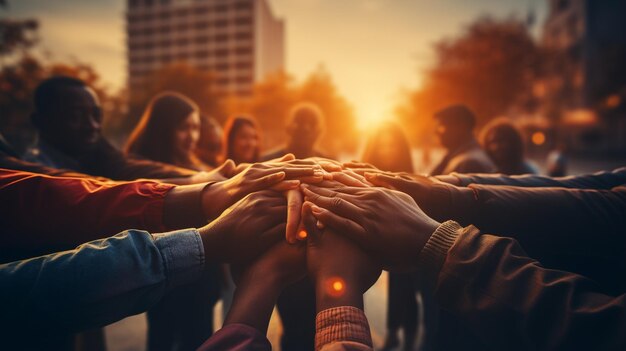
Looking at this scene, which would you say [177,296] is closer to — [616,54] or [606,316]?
[606,316]

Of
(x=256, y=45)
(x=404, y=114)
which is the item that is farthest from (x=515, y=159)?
(x=256, y=45)

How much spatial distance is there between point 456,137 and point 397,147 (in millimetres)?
763

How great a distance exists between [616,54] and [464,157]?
30.4 m

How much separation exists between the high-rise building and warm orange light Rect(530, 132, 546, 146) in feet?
140

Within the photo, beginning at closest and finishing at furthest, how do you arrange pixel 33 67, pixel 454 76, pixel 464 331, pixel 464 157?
pixel 464 331, pixel 464 157, pixel 33 67, pixel 454 76

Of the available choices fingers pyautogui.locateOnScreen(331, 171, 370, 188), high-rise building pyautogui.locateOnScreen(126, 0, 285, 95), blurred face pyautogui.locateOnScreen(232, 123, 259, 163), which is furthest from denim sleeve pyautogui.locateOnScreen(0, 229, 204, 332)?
high-rise building pyautogui.locateOnScreen(126, 0, 285, 95)

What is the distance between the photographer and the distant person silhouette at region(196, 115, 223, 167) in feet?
17.2

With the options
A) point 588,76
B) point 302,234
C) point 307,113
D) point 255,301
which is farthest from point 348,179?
point 588,76

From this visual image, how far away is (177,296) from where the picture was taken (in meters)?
2.44

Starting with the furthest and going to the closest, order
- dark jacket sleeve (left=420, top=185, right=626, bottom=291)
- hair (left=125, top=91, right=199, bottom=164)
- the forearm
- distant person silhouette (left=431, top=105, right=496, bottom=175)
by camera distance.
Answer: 1. distant person silhouette (left=431, top=105, right=496, bottom=175)
2. hair (left=125, top=91, right=199, bottom=164)
3. dark jacket sleeve (left=420, top=185, right=626, bottom=291)
4. the forearm

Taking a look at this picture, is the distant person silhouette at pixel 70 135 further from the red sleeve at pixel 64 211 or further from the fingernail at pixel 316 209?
the fingernail at pixel 316 209

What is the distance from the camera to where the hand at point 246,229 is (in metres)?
1.29

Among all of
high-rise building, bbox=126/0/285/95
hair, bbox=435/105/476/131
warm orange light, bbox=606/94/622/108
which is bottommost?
hair, bbox=435/105/476/131

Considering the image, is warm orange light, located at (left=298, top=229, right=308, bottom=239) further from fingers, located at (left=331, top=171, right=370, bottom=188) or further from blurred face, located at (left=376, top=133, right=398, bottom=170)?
blurred face, located at (left=376, top=133, right=398, bottom=170)
